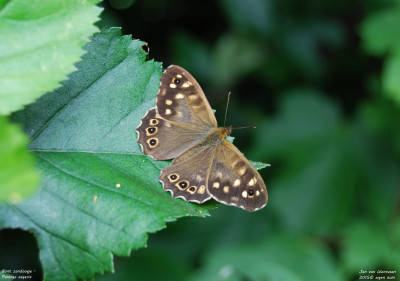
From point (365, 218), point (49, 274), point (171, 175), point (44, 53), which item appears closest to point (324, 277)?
point (365, 218)

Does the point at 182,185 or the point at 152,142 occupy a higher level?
the point at 152,142

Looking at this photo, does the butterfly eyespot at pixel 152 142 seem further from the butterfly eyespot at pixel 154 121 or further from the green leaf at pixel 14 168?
the green leaf at pixel 14 168

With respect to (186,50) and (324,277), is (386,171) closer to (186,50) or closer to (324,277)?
(324,277)

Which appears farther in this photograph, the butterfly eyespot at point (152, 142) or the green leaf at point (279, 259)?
the green leaf at point (279, 259)

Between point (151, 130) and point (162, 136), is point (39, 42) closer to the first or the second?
point (151, 130)

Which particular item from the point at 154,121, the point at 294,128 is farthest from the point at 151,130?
the point at 294,128

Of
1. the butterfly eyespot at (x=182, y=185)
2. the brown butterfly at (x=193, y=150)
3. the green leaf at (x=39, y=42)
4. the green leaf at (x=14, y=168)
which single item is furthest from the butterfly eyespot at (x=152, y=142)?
the green leaf at (x=14, y=168)

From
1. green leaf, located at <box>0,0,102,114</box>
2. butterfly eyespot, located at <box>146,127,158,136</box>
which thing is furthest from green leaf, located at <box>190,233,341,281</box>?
green leaf, located at <box>0,0,102,114</box>
